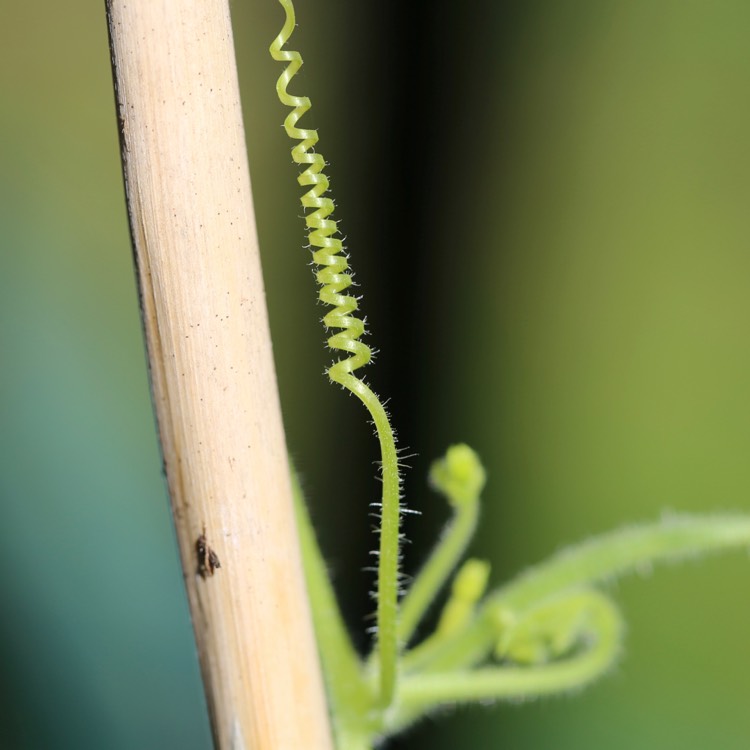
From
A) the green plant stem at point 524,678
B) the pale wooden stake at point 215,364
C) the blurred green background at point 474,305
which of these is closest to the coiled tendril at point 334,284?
the pale wooden stake at point 215,364

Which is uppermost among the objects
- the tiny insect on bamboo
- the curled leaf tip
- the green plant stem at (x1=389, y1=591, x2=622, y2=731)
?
the tiny insect on bamboo

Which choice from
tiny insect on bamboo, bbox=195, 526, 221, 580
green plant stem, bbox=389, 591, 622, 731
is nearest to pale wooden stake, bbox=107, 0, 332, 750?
tiny insect on bamboo, bbox=195, 526, 221, 580

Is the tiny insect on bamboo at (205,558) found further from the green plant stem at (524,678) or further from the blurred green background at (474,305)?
the blurred green background at (474,305)

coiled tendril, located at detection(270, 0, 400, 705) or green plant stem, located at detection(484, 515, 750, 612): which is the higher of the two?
coiled tendril, located at detection(270, 0, 400, 705)

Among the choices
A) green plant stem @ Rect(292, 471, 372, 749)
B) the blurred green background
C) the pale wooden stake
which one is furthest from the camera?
the blurred green background

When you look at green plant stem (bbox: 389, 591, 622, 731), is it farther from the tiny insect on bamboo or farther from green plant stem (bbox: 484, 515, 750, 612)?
the tiny insect on bamboo

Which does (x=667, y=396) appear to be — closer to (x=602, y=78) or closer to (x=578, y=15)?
(x=602, y=78)
